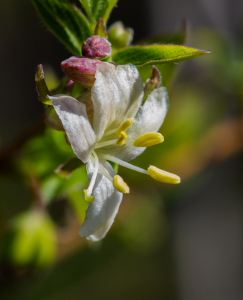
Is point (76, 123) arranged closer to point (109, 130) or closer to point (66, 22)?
point (109, 130)

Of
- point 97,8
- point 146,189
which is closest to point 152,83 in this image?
point 97,8

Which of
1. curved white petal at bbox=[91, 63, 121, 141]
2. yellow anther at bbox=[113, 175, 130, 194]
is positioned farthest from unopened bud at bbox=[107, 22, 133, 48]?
yellow anther at bbox=[113, 175, 130, 194]

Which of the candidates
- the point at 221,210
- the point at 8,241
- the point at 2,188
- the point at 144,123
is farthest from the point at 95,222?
the point at 221,210

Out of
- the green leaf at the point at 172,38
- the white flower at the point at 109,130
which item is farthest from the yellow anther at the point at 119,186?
the green leaf at the point at 172,38

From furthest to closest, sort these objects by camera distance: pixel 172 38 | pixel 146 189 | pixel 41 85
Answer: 1. pixel 146 189
2. pixel 172 38
3. pixel 41 85

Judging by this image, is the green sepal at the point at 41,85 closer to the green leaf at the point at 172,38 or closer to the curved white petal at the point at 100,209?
the curved white petal at the point at 100,209

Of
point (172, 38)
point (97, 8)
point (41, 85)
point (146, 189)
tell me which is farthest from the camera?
point (146, 189)
